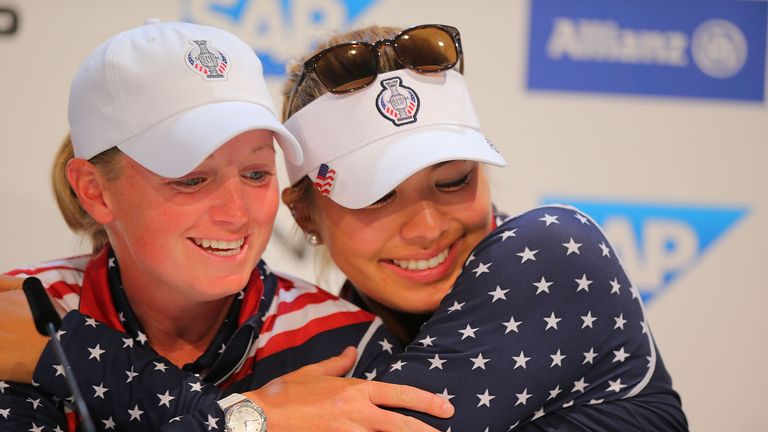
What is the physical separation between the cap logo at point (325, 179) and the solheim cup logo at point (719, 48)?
1.41 meters

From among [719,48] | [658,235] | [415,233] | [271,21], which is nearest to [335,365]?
[415,233]

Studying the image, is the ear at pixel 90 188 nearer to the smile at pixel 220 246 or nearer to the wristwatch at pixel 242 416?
the smile at pixel 220 246

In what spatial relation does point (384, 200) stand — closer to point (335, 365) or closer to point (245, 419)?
point (335, 365)

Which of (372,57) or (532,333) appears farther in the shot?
(372,57)

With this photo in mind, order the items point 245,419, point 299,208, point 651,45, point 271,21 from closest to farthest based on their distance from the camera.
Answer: point 245,419 → point 299,208 → point 271,21 → point 651,45

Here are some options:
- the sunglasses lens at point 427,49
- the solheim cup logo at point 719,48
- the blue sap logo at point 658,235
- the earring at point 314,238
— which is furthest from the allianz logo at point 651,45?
the earring at point 314,238

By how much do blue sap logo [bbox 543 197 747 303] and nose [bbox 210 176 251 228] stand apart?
1.39 metres

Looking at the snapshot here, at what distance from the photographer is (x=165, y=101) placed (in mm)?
1319

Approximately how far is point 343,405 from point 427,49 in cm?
62

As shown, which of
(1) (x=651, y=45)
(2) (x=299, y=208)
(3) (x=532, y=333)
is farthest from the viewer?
(1) (x=651, y=45)

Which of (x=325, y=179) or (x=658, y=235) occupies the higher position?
(x=325, y=179)

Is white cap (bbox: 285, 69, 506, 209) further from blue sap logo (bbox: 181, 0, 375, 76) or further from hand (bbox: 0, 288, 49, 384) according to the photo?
blue sap logo (bbox: 181, 0, 375, 76)

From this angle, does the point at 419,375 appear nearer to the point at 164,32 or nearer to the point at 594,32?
the point at 164,32

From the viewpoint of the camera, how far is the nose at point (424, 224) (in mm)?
1522
